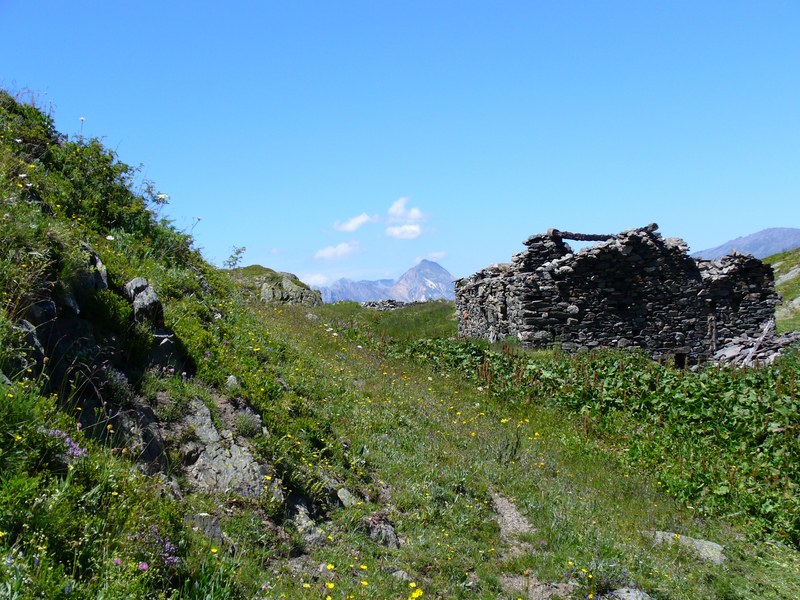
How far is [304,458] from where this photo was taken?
7.34 meters

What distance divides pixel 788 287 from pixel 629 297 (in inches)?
732

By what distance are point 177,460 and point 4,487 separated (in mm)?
2362

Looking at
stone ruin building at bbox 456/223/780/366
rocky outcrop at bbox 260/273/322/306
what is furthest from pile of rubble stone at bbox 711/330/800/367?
rocky outcrop at bbox 260/273/322/306

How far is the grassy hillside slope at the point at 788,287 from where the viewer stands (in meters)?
29.2

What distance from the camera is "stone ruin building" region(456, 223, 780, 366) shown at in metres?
21.7

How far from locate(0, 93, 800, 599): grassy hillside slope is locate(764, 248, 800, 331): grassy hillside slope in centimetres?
1825

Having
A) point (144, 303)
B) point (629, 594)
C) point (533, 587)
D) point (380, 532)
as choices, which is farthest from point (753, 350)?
point (144, 303)

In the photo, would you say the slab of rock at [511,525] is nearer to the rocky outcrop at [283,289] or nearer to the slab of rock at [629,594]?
the slab of rock at [629,594]

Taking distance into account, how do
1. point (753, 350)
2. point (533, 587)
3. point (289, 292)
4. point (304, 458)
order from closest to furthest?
point (533, 587), point (304, 458), point (753, 350), point (289, 292)

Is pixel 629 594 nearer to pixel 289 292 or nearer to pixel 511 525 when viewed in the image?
pixel 511 525

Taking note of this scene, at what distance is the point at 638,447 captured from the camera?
11508 mm

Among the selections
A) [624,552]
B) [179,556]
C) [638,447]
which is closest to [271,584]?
[179,556]

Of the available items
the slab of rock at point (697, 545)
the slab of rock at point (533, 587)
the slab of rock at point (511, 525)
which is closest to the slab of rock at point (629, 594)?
the slab of rock at point (533, 587)

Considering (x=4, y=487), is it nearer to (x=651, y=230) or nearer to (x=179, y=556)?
(x=179, y=556)
